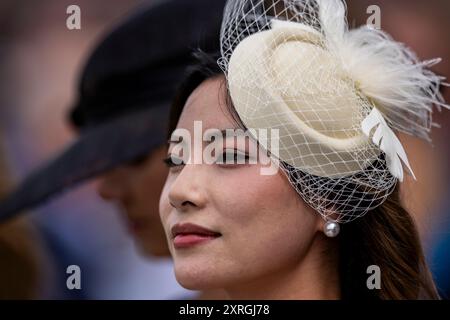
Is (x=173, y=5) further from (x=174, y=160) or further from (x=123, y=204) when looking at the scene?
(x=174, y=160)

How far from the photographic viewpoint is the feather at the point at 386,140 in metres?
1.76

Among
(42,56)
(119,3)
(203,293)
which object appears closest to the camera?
(203,293)

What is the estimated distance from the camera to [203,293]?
259cm

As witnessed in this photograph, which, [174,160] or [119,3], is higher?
[119,3]

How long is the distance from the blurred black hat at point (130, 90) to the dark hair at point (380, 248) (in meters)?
0.81

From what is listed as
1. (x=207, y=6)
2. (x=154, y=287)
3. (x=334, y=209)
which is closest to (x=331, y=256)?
(x=334, y=209)

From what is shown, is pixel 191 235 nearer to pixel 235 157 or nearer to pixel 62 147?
pixel 235 157

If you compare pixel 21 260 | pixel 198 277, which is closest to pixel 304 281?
pixel 198 277

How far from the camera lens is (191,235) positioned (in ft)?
5.80

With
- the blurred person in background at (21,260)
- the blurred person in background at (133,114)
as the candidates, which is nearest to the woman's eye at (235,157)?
the blurred person in background at (133,114)

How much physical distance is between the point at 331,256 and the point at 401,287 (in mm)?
184

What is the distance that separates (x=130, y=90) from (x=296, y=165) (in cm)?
127

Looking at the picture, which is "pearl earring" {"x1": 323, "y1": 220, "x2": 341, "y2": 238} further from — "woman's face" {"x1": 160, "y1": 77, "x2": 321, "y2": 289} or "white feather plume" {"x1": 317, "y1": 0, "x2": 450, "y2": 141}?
"white feather plume" {"x1": 317, "y1": 0, "x2": 450, "y2": 141}

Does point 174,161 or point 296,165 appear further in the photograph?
point 174,161
